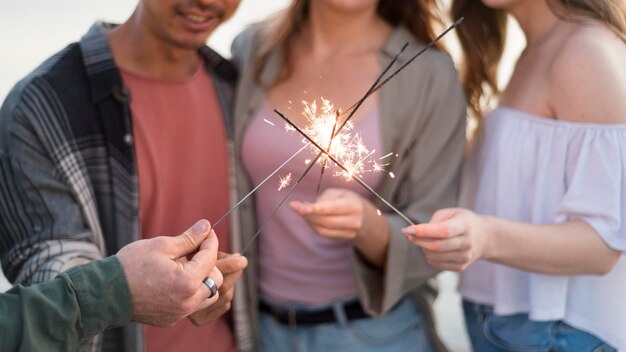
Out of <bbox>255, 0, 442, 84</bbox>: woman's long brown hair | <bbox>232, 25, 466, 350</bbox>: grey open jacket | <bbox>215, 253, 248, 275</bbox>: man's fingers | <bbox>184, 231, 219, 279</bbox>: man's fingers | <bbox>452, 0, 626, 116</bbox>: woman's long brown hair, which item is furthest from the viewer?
<bbox>452, 0, 626, 116</bbox>: woman's long brown hair

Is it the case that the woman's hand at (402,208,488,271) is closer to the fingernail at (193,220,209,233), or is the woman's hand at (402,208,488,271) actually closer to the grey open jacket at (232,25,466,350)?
the grey open jacket at (232,25,466,350)

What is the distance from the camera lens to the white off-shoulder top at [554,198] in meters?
1.68

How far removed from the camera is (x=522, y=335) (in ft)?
5.92

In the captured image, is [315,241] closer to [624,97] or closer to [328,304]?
[328,304]

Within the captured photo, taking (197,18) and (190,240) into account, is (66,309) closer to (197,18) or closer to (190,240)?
(190,240)

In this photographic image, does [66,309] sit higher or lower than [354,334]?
higher

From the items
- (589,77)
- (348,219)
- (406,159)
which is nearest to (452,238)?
(348,219)

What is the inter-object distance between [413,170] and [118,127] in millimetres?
612

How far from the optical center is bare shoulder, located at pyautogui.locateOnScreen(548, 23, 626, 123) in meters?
1.65

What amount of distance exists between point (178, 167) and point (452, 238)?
0.59 m

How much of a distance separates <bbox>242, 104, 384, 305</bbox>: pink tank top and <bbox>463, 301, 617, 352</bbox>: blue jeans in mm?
292

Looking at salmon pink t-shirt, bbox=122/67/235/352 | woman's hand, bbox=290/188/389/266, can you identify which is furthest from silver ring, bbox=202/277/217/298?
salmon pink t-shirt, bbox=122/67/235/352

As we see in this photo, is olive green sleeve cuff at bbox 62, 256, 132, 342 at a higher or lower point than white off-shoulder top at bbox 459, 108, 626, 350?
higher

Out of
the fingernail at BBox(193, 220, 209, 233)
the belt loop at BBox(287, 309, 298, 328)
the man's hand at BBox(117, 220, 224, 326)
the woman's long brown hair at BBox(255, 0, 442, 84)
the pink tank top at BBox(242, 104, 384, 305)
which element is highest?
the woman's long brown hair at BBox(255, 0, 442, 84)
